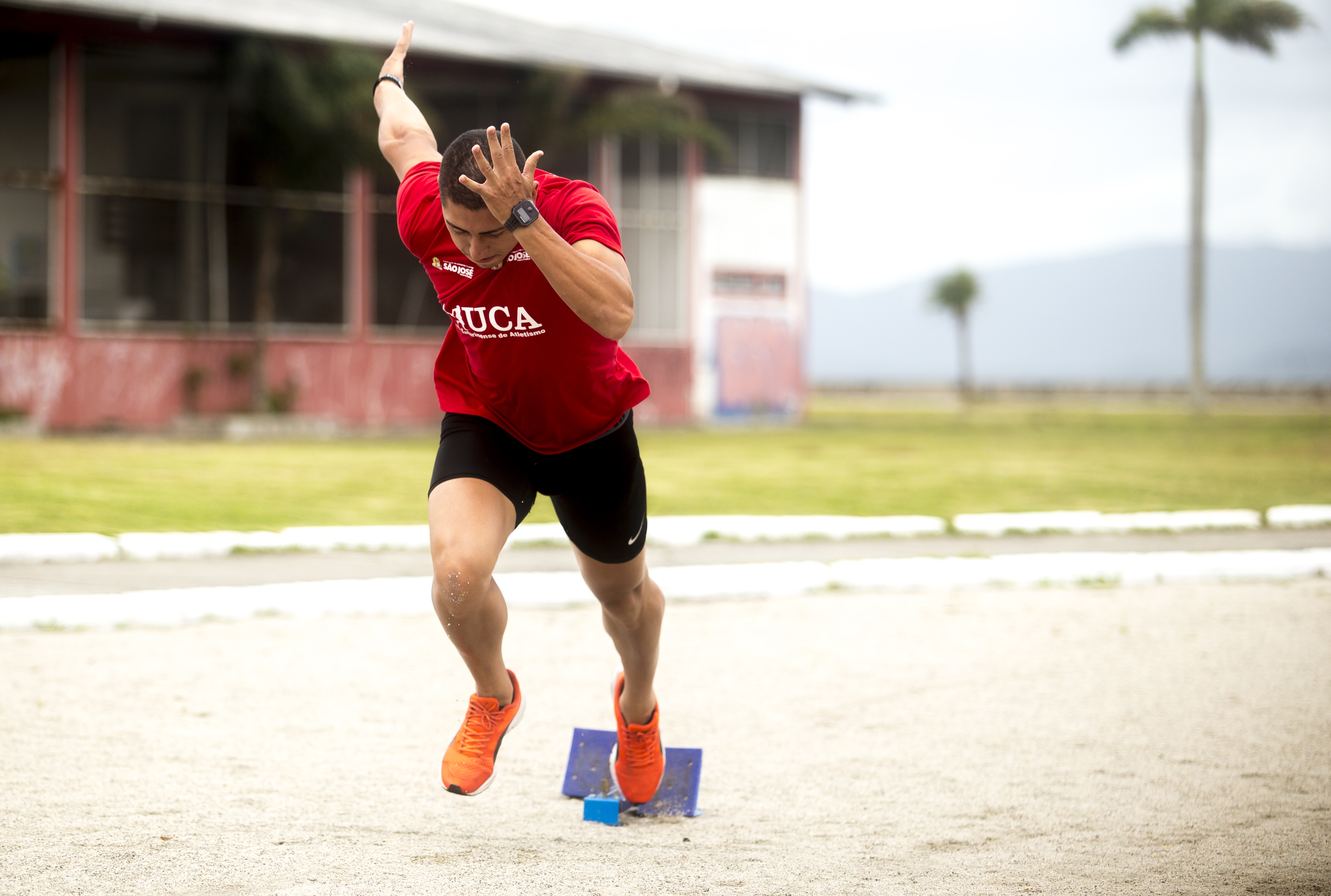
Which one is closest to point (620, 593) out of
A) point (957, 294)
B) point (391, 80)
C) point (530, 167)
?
point (530, 167)

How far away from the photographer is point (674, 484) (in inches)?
656

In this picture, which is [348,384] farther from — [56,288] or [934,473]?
[934,473]

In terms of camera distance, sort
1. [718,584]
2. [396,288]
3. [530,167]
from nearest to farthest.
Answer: [530,167] → [718,584] → [396,288]

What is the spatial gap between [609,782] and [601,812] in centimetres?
22

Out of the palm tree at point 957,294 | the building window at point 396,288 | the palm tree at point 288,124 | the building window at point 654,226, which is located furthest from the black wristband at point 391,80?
the palm tree at point 957,294

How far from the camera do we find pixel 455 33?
33.2 m

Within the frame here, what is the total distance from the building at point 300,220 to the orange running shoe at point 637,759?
25.0 metres

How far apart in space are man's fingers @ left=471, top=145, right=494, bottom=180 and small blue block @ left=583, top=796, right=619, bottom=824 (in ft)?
6.15

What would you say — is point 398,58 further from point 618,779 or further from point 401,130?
point 618,779

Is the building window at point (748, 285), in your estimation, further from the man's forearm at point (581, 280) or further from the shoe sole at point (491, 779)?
the man's forearm at point (581, 280)

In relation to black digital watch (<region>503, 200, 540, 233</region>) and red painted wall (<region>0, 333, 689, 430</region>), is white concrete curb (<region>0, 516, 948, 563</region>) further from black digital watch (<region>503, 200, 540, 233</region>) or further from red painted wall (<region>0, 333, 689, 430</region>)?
red painted wall (<region>0, 333, 689, 430</region>)

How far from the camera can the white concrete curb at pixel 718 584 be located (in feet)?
24.8

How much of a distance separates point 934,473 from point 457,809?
14.9 meters

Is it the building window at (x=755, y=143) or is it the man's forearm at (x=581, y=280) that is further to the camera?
the building window at (x=755, y=143)
